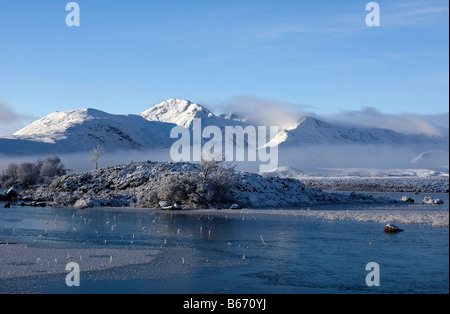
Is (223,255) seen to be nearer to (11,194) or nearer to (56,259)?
(56,259)

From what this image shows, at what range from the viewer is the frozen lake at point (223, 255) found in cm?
2058

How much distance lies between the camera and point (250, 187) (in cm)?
7119

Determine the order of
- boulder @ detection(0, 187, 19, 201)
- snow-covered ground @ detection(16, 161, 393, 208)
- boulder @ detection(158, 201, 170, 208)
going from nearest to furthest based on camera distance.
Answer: boulder @ detection(158, 201, 170, 208) < snow-covered ground @ detection(16, 161, 393, 208) < boulder @ detection(0, 187, 19, 201)

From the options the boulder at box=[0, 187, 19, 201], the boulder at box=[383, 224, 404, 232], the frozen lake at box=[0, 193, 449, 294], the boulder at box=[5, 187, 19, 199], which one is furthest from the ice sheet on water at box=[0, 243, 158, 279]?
the boulder at box=[5, 187, 19, 199]

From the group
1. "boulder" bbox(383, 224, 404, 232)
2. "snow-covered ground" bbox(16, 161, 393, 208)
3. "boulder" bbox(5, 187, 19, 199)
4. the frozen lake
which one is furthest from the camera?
"boulder" bbox(5, 187, 19, 199)

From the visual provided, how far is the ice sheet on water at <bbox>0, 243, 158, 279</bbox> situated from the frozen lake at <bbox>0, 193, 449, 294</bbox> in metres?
0.05

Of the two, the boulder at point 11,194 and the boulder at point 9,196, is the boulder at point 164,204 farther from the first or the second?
the boulder at point 11,194

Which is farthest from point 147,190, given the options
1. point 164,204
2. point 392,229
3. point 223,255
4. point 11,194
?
point 223,255

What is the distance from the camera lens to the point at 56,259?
25.4 m

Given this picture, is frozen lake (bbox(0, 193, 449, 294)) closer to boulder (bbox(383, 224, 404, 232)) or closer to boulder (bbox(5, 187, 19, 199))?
boulder (bbox(383, 224, 404, 232))

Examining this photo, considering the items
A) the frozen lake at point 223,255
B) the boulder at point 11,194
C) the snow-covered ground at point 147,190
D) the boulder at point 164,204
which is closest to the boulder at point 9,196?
the boulder at point 11,194

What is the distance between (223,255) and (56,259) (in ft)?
29.3

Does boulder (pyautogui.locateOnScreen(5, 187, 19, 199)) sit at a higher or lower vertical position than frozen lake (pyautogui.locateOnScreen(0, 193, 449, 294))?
higher

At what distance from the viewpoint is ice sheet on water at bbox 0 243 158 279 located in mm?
23031
